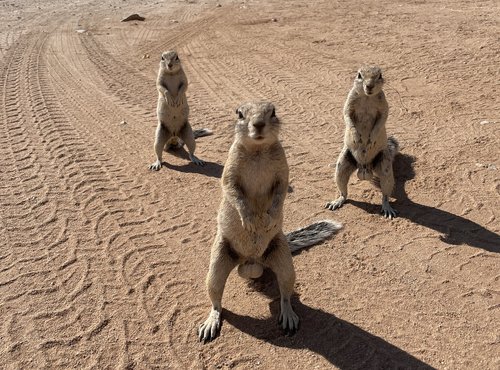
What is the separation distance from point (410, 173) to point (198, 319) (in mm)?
4923

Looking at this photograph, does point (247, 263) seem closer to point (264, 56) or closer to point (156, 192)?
point (156, 192)

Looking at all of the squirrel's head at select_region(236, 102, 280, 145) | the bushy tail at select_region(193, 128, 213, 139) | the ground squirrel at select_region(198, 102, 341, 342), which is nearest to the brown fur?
the bushy tail at select_region(193, 128, 213, 139)

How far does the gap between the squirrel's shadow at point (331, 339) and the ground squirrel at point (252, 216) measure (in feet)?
0.54

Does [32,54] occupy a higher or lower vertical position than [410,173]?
higher

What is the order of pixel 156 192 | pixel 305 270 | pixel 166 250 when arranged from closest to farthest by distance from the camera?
pixel 305 270 → pixel 166 250 → pixel 156 192

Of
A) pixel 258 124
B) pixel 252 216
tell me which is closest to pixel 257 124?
pixel 258 124

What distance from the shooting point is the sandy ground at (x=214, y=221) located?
4527mm

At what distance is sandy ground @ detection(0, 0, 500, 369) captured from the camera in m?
4.53

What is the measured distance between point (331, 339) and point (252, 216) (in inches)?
60.8

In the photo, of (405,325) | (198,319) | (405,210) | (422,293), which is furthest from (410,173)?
(198,319)

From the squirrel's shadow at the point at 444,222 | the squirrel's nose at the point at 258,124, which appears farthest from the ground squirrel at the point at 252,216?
the squirrel's shadow at the point at 444,222

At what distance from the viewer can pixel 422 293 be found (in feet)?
16.8

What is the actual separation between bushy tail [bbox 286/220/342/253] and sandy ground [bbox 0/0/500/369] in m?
0.20

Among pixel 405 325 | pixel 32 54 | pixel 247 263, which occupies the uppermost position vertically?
pixel 32 54
